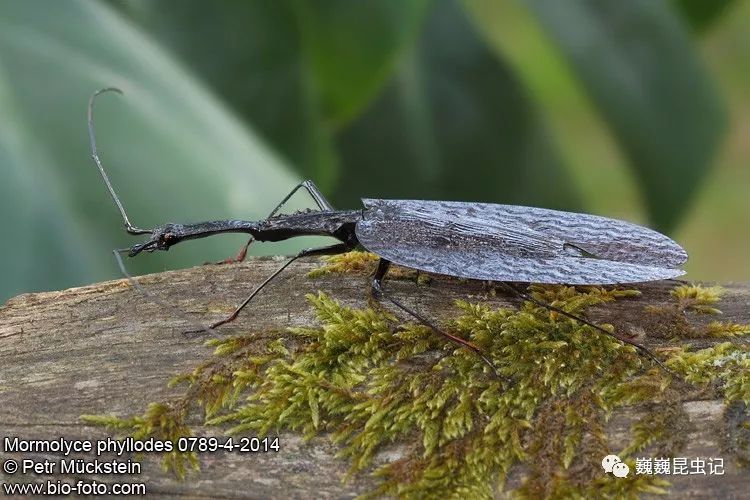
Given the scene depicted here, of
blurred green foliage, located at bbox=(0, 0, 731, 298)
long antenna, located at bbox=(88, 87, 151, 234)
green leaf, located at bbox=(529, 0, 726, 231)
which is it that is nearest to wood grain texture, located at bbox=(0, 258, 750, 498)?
long antenna, located at bbox=(88, 87, 151, 234)

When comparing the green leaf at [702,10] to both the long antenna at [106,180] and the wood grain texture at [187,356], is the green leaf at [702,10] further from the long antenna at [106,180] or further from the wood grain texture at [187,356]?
the long antenna at [106,180]

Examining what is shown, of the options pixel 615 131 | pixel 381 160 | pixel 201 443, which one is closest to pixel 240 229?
pixel 201 443

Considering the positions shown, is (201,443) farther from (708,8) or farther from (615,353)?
(708,8)

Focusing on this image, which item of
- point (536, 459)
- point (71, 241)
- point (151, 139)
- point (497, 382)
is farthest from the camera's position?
point (151, 139)

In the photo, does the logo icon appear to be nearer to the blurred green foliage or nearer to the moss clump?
the moss clump

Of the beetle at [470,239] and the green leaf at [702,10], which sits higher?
the green leaf at [702,10]

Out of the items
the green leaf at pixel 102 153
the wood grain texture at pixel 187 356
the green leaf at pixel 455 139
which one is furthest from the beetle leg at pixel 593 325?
the green leaf at pixel 455 139
